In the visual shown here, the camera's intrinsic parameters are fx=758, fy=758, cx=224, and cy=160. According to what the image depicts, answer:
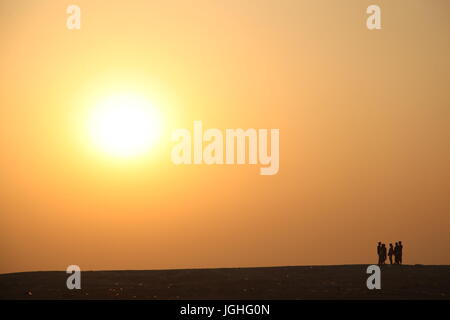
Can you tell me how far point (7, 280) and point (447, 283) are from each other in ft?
73.2

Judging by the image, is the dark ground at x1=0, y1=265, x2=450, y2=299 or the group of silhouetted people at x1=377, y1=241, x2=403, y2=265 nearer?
the dark ground at x1=0, y1=265, x2=450, y2=299

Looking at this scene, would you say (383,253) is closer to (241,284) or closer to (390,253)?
(390,253)

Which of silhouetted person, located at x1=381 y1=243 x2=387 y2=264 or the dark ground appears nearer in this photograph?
the dark ground

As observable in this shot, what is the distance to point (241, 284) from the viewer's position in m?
34.8

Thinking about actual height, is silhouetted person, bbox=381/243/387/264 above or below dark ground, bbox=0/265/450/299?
above

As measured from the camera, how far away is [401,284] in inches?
1315

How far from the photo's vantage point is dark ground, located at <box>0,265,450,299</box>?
30469 mm

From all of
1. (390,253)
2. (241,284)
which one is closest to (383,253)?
(390,253)

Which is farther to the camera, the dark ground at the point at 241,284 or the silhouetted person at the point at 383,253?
the silhouetted person at the point at 383,253

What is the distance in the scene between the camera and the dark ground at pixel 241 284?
30.5 metres
